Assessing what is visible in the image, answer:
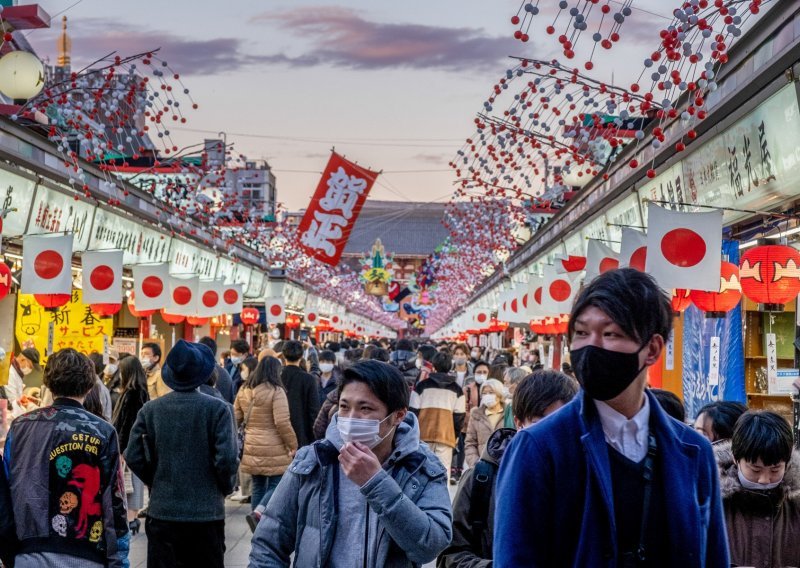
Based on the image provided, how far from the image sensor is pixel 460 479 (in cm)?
483

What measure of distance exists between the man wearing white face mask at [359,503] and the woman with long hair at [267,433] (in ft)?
17.7

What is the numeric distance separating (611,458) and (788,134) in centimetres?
439

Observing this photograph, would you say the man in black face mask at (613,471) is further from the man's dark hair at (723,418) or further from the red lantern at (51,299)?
the red lantern at (51,299)

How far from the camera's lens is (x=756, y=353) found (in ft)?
35.2

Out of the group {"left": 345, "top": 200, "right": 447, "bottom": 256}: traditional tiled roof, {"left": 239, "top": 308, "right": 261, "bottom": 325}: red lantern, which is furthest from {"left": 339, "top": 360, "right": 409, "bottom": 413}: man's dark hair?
{"left": 345, "top": 200, "right": 447, "bottom": 256}: traditional tiled roof

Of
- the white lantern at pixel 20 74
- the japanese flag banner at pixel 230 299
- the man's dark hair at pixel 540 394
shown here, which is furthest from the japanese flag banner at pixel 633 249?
the japanese flag banner at pixel 230 299

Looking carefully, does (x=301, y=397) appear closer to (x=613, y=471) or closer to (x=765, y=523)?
(x=765, y=523)

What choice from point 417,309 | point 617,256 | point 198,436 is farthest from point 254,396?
point 417,309

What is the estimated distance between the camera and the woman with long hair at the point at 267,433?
29.5 ft

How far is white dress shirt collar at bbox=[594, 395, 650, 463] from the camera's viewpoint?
2467 mm

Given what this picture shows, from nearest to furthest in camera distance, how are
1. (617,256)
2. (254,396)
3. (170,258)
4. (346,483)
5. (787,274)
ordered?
(346,483) < (787,274) < (254,396) < (617,256) < (170,258)

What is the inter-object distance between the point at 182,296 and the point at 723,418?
431 inches

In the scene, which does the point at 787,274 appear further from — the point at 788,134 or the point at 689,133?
the point at 788,134

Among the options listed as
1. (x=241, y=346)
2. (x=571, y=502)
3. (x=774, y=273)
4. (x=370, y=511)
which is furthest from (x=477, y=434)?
(x=571, y=502)
